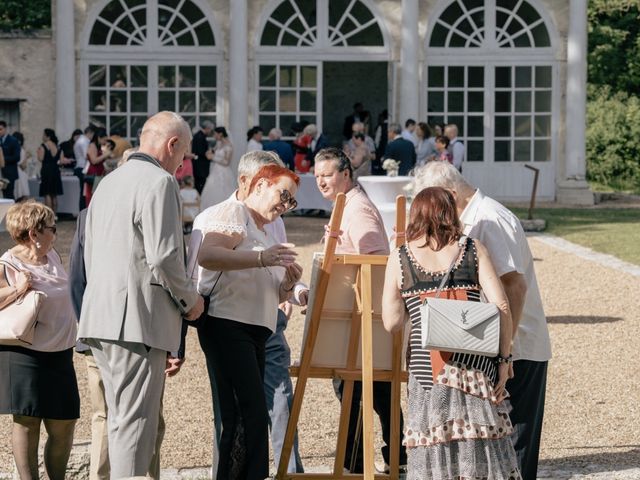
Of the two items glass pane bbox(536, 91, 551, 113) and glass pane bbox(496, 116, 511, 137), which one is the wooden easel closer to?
glass pane bbox(496, 116, 511, 137)

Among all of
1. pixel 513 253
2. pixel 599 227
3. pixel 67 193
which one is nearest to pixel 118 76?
pixel 67 193

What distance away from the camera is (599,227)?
1925 cm

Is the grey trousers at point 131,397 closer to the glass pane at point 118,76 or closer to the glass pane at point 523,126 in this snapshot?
the glass pane at point 118,76

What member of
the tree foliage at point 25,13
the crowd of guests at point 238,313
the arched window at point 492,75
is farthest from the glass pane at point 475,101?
the crowd of guests at point 238,313

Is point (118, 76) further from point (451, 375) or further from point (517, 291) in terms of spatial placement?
A: point (451, 375)

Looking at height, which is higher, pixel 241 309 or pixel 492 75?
pixel 492 75

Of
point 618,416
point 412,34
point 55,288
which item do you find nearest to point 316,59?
point 412,34

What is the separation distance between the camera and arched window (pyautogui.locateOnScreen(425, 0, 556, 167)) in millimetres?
24109

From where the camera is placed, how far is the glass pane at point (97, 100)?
23.9 m

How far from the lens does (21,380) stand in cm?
553

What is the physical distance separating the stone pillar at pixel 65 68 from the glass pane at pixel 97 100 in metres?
0.39

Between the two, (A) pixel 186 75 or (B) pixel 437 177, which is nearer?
(B) pixel 437 177

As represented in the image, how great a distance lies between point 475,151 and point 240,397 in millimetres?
19771

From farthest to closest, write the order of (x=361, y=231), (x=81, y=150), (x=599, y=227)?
1. (x=81, y=150)
2. (x=599, y=227)
3. (x=361, y=231)
